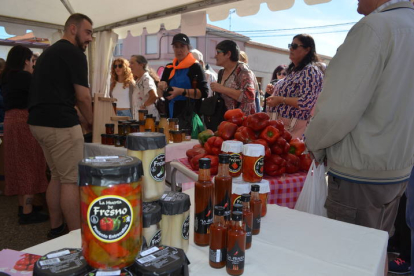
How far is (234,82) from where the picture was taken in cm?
308

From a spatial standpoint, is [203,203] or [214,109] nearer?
[203,203]

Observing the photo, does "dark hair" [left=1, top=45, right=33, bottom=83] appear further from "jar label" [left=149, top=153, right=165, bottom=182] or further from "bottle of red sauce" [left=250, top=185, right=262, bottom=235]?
"bottle of red sauce" [left=250, top=185, right=262, bottom=235]

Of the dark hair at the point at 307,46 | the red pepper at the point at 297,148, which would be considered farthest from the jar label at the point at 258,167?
the dark hair at the point at 307,46

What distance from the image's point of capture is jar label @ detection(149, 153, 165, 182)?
93 centimetres

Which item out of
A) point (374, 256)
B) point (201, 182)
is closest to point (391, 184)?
point (374, 256)

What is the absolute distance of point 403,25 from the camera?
141 cm

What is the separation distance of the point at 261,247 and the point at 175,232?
35 cm

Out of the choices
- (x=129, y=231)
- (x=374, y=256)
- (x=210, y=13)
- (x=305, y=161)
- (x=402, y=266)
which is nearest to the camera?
(x=129, y=231)

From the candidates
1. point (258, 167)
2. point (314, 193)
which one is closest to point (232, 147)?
point (258, 167)

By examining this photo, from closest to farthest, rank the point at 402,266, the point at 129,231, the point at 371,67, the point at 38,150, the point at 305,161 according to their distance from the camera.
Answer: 1. the point at 129,231
2. the point at 371,67
3. the point at 305,161
4. the point at 402,266
5. the point at 38,150

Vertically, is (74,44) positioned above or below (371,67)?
above

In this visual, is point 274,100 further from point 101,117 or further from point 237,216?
point 237,216

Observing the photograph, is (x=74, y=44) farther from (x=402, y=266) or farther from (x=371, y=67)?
(x=402, y=266)

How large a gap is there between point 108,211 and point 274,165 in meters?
1.46
